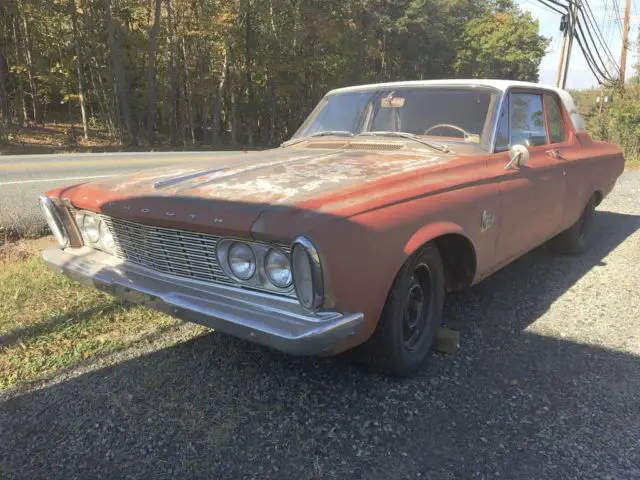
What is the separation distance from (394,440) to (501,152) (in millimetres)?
2135

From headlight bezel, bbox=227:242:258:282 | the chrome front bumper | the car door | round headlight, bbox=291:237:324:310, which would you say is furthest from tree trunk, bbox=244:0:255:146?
round headlight, bbox=291:237:324:310

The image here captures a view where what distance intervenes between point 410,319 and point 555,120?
9.18ft

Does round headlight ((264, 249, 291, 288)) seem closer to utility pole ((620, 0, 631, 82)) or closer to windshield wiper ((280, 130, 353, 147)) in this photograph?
windshield wiper ((280, 130, 353, 147))

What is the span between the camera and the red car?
229 cm

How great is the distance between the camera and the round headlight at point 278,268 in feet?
7.71

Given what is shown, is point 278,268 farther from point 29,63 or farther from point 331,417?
point 29,63

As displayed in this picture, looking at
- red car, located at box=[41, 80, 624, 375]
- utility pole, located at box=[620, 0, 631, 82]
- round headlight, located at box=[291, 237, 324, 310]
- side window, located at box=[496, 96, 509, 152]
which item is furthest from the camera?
utility pole, located at box=[620, 0, 631, 82]

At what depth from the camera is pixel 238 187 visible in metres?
2.72

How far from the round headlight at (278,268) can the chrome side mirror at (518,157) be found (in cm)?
191

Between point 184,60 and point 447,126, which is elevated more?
point 184,60

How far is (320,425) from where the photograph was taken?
2535 mm

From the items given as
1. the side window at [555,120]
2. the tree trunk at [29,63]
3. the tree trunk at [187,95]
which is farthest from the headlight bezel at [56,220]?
the tree trunk at [187,95]

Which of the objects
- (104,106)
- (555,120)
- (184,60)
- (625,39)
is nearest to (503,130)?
(555,120)

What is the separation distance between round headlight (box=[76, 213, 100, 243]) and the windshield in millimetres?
1901
